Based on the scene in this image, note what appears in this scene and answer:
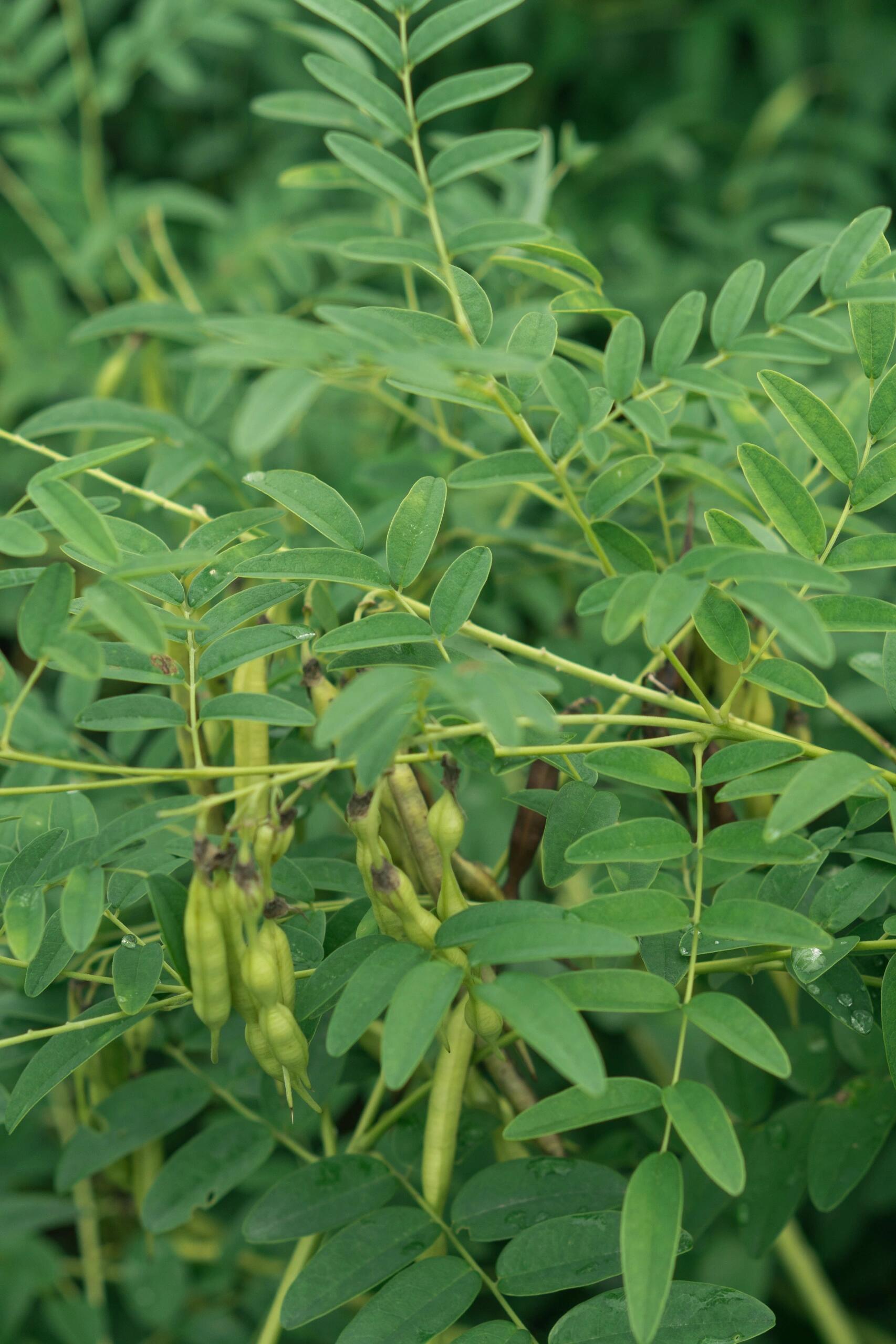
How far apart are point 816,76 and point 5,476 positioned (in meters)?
1.50

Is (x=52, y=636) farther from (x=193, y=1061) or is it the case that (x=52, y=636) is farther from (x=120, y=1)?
(x=120, y=1)

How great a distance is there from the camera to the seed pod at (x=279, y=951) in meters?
0.63

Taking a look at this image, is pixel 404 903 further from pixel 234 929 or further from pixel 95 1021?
pixel 95 1021

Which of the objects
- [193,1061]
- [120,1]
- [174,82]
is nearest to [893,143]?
[174,82]

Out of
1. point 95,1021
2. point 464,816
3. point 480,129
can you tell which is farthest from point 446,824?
point 480,129

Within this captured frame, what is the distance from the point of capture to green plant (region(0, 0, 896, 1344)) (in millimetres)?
580

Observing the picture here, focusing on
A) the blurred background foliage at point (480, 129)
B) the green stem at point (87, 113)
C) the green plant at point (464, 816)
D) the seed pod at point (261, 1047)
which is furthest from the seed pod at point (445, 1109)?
the green stem at point (87, 113)

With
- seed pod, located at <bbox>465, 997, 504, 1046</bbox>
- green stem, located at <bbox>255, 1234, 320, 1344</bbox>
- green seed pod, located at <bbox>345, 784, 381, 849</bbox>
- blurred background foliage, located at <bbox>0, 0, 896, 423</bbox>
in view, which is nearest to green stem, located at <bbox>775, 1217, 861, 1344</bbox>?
green stem, located at <bbox>255, 1234, 320, 1344</bbox>

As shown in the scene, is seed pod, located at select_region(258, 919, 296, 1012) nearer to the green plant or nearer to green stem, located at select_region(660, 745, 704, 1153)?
the green plant

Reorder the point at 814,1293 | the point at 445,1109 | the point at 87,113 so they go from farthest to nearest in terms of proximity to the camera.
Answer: the point at 87,113
the point at 814,1293
the point at 445,1109

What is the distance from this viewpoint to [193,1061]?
96cm

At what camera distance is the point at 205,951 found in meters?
0.63

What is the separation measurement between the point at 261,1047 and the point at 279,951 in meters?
0.07

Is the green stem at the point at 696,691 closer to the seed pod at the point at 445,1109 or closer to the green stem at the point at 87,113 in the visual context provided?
the seed pod at the point at 445,1109
